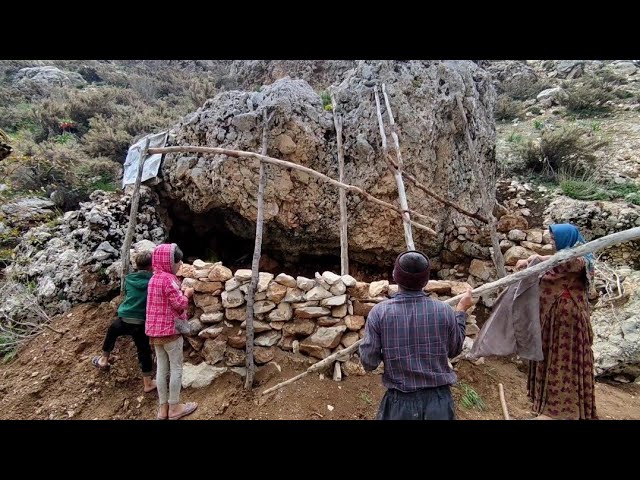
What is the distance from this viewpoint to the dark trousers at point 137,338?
9.70ft

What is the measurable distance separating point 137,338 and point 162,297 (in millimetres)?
759

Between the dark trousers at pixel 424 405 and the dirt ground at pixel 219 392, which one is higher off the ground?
the dark trousers at pixel 424 405

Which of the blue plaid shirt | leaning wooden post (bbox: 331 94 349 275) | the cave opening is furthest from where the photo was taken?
the cave opening

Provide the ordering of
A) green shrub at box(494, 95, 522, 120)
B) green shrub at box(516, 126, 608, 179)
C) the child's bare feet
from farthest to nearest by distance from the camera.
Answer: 1. green shrub at box(494, 95, 522, 120)
2. green shrub at box(516, 126, 608, 179)
3. the child's bare feet

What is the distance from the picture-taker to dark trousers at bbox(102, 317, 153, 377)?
2.96 meters

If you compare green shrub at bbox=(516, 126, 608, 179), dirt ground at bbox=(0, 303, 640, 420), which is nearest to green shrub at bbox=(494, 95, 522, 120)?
green shrub at bbox=(516, 126, 608, 179)

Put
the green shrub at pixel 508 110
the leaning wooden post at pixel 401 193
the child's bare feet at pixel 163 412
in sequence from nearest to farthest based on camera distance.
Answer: the child's bare feet at pixel 163 412 < the leaning wooden post at pixel 401 193 < the green shrub at pixel 508 110

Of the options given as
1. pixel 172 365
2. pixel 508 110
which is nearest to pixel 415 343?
pixel 172 365

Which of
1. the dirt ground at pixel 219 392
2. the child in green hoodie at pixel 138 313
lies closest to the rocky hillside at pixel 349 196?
the dirt ground at pixel 219 392

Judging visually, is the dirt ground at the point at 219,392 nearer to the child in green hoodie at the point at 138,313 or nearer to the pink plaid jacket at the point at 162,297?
the child in green hoodie at the point at 138,313

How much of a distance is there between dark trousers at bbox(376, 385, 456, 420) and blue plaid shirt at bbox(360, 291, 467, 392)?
5 cm

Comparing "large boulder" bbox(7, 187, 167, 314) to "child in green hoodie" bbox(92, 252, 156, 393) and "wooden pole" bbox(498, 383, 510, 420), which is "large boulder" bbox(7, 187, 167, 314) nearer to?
"child in green hoodie" bbox(92, 252, 156, 393)

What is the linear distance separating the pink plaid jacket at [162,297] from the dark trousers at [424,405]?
5.94ft

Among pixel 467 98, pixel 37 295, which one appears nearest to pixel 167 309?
pixel 37 295
